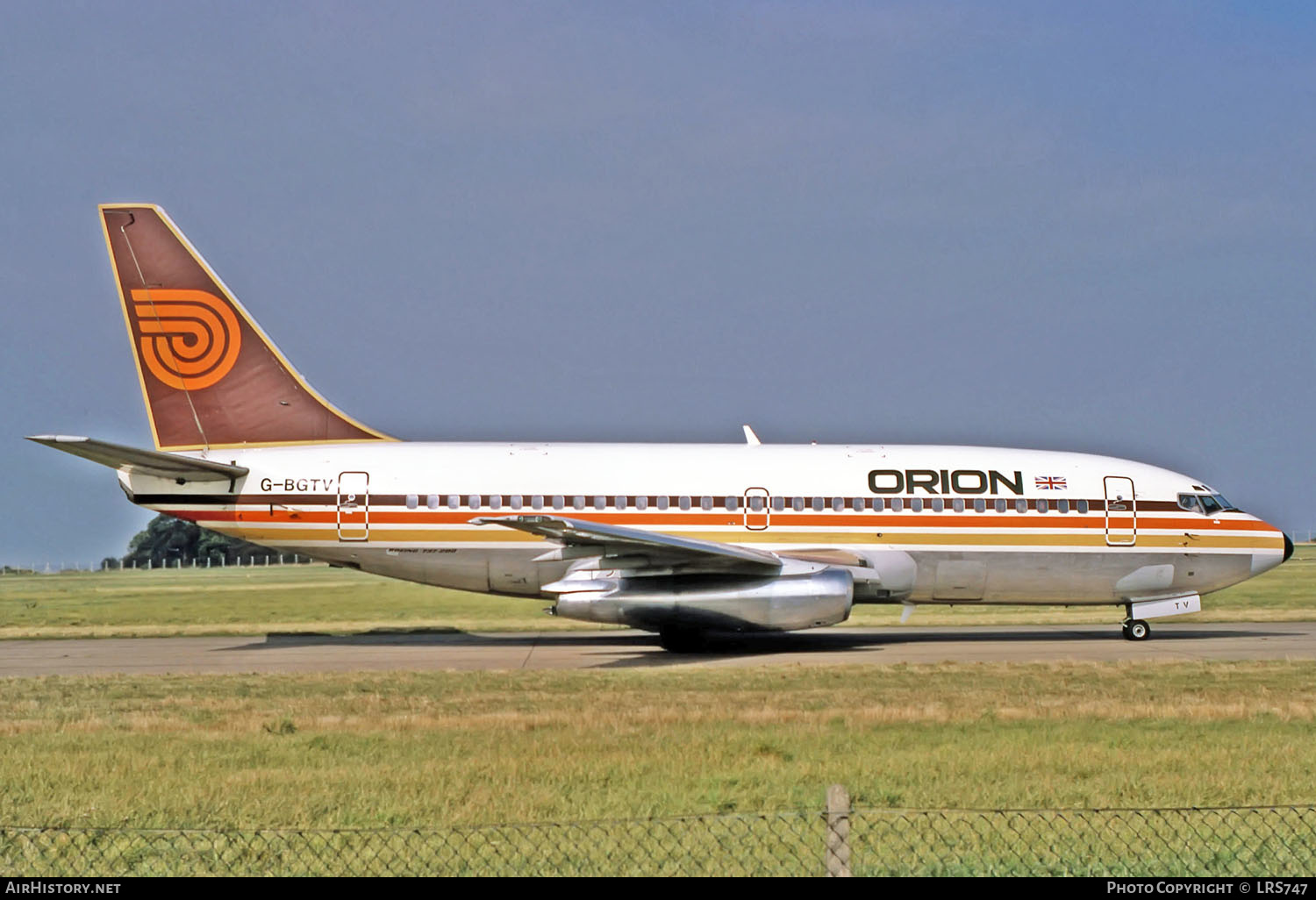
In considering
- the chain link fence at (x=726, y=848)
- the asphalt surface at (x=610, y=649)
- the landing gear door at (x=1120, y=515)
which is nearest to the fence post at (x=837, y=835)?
the chain link fence at (x=726, y=848)

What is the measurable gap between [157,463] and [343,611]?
11424 millimetres

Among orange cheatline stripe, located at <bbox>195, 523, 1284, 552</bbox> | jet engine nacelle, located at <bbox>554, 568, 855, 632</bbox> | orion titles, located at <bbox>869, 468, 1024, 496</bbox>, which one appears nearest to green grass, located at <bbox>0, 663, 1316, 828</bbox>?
jet engine nacelle, located at <bbox>554, 568, 855, 632</bbox>

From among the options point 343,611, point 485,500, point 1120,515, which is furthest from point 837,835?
point 343,611

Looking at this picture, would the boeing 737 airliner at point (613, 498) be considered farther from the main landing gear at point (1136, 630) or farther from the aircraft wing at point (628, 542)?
the aircraft wing at point (628, 542)

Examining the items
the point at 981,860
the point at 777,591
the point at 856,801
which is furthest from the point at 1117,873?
the point at 777,591

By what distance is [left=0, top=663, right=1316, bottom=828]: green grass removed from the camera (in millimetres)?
10805

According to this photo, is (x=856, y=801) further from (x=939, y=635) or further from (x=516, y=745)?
(x=939, y=635)

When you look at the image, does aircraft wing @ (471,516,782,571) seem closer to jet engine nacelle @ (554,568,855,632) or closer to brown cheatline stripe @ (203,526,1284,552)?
jet engine nacelle @ (554,568,855,632)

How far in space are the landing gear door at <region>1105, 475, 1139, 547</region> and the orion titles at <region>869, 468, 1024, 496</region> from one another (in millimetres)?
1693

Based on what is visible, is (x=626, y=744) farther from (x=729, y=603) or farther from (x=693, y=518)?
(x=693, y=518)

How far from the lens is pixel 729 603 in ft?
76.5

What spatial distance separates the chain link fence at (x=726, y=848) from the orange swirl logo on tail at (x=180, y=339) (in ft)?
58.5

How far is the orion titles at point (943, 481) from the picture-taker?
25.7 m
